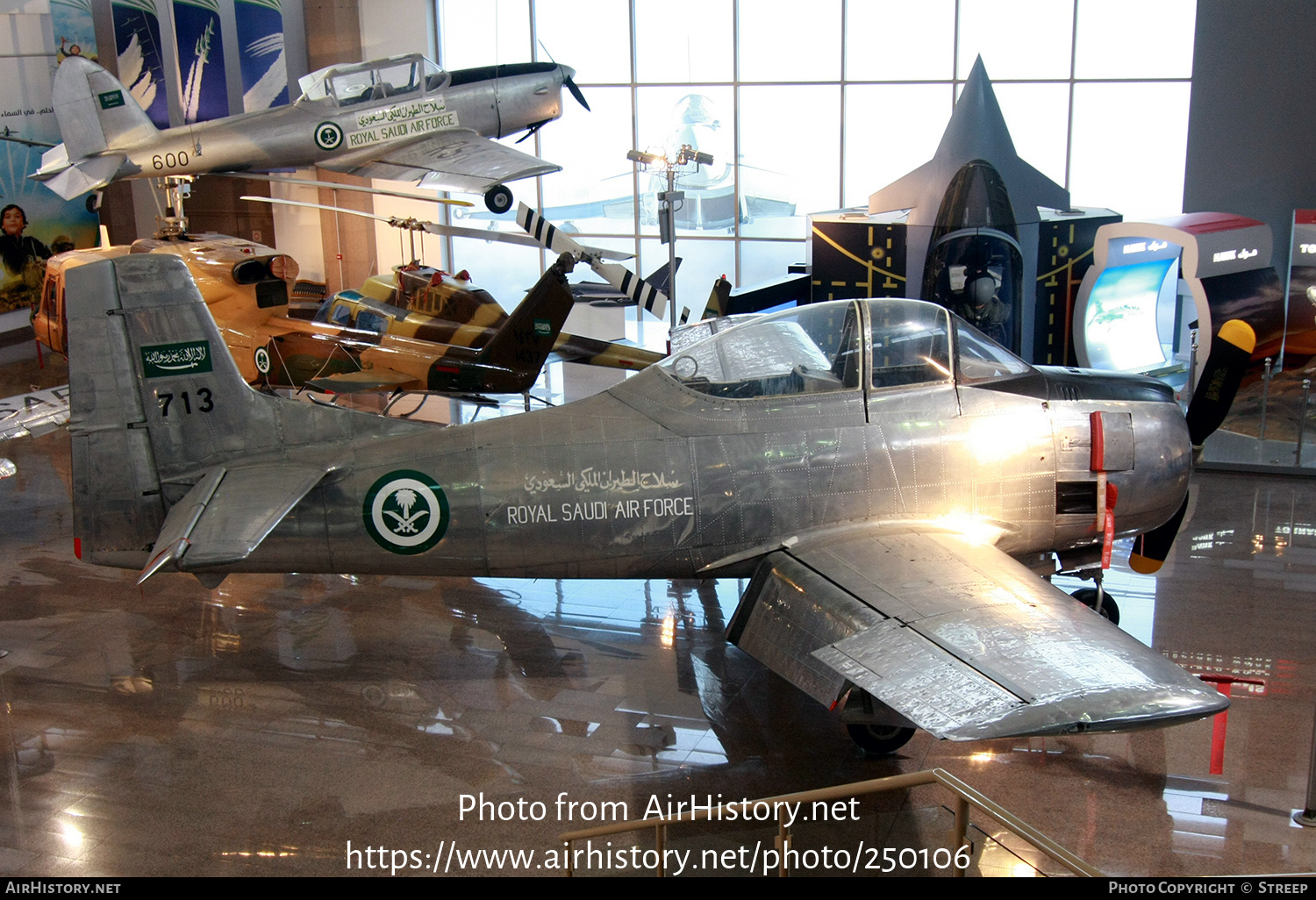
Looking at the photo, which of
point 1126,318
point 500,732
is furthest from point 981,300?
point 500,732

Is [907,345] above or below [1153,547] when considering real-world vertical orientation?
above

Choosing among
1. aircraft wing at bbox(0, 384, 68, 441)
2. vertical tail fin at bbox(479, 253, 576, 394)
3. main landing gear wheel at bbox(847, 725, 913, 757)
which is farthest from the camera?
vertical tail fin at bbox(479, 253, 576, 394)

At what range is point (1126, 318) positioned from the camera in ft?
40.9

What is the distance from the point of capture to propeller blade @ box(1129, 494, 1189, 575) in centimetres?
655

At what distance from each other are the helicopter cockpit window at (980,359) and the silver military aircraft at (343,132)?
7.58 metres

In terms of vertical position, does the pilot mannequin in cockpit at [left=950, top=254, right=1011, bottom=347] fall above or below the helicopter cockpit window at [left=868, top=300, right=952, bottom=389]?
below

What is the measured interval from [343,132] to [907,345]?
10034 millimetres

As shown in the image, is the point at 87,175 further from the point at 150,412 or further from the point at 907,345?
the point at 907,345

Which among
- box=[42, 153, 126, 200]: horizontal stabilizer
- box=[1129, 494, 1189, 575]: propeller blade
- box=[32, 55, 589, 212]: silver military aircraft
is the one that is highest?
box=[32, 55, 589, 212]: silver military aircraft

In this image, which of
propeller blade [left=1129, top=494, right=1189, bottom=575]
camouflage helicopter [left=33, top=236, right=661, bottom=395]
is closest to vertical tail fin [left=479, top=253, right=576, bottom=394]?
camouflage helicopter [left=33, top=236, right=661, bottom=395]

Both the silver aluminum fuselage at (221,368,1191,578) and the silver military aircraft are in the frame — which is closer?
the silver aluminum fuselage at (221,368,1191,578)

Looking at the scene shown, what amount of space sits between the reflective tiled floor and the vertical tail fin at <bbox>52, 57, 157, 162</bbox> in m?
6.73

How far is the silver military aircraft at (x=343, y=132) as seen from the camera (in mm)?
12422

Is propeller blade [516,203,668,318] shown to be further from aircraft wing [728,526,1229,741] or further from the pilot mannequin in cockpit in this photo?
aircraft wing [728,526,1229,741]
